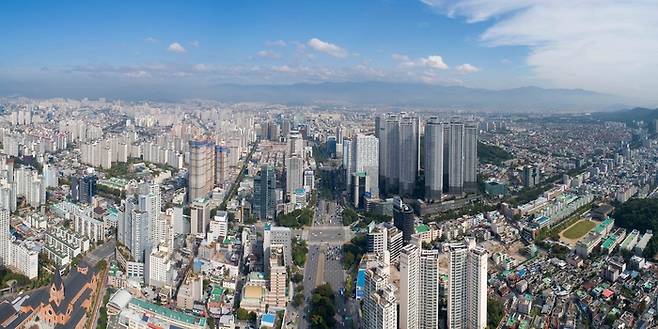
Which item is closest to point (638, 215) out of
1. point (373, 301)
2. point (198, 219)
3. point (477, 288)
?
point (477, 288)

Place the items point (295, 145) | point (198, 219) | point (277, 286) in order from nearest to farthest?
point (277, 286)
point (198, 219)
point (295, 145)

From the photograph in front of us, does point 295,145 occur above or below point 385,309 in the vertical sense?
above

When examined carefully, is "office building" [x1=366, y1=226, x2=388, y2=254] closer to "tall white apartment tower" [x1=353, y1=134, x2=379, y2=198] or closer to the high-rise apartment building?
the high-rise apartment building

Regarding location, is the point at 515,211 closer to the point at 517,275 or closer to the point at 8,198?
the point at 517,275

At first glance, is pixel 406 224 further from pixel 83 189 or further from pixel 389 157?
pixel 83 189

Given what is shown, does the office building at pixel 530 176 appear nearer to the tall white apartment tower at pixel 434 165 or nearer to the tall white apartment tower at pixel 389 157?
the tall white apartment tower at pixel 434 165

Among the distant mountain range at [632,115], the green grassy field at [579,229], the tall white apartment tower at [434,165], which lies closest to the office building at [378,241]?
the green grassy field at [579,229]

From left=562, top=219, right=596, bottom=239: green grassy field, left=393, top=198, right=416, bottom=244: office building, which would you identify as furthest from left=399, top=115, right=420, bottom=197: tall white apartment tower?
left=562, top=219, right=596, bottom=239: green grassy field

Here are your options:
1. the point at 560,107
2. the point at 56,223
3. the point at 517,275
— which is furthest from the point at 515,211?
the point at 560,107
